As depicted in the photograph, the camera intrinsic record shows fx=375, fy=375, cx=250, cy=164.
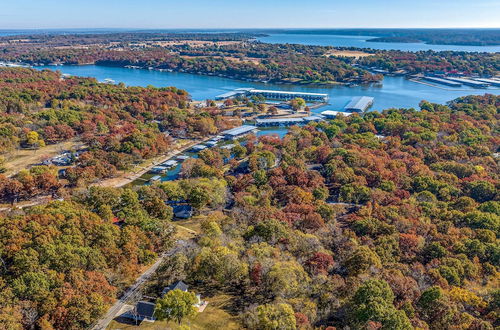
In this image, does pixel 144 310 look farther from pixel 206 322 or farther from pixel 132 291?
pixel 206 322

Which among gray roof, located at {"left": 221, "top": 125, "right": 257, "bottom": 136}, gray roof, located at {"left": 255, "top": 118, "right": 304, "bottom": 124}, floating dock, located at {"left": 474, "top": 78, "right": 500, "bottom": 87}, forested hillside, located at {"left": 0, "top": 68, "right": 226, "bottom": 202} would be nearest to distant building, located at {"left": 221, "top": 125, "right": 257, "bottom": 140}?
gray roof, located at {"left": 221, "top": 125, "right": 257, "bottom": 136}

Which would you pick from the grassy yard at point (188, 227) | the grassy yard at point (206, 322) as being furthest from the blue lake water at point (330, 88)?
the grassy yard at point (206, 322)

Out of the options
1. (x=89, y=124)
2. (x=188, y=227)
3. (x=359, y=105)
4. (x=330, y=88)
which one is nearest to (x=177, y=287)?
(x=188, y=227)

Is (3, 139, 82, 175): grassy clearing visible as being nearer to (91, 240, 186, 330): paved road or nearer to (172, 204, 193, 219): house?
(172, 204, 193, 219): house

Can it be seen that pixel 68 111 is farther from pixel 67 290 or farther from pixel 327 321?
pixel 327 321

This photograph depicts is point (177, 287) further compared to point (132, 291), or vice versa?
point (132, 291)

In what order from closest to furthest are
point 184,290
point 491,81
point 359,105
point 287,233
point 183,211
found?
point 184,290 → point 287,233 → point 183,211 → point 359,105 → point 491,81

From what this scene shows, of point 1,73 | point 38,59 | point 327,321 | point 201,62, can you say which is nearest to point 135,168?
point 327,321

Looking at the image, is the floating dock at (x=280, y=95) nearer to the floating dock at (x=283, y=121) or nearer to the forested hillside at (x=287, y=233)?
the floating dock at (x=283, y=121)
